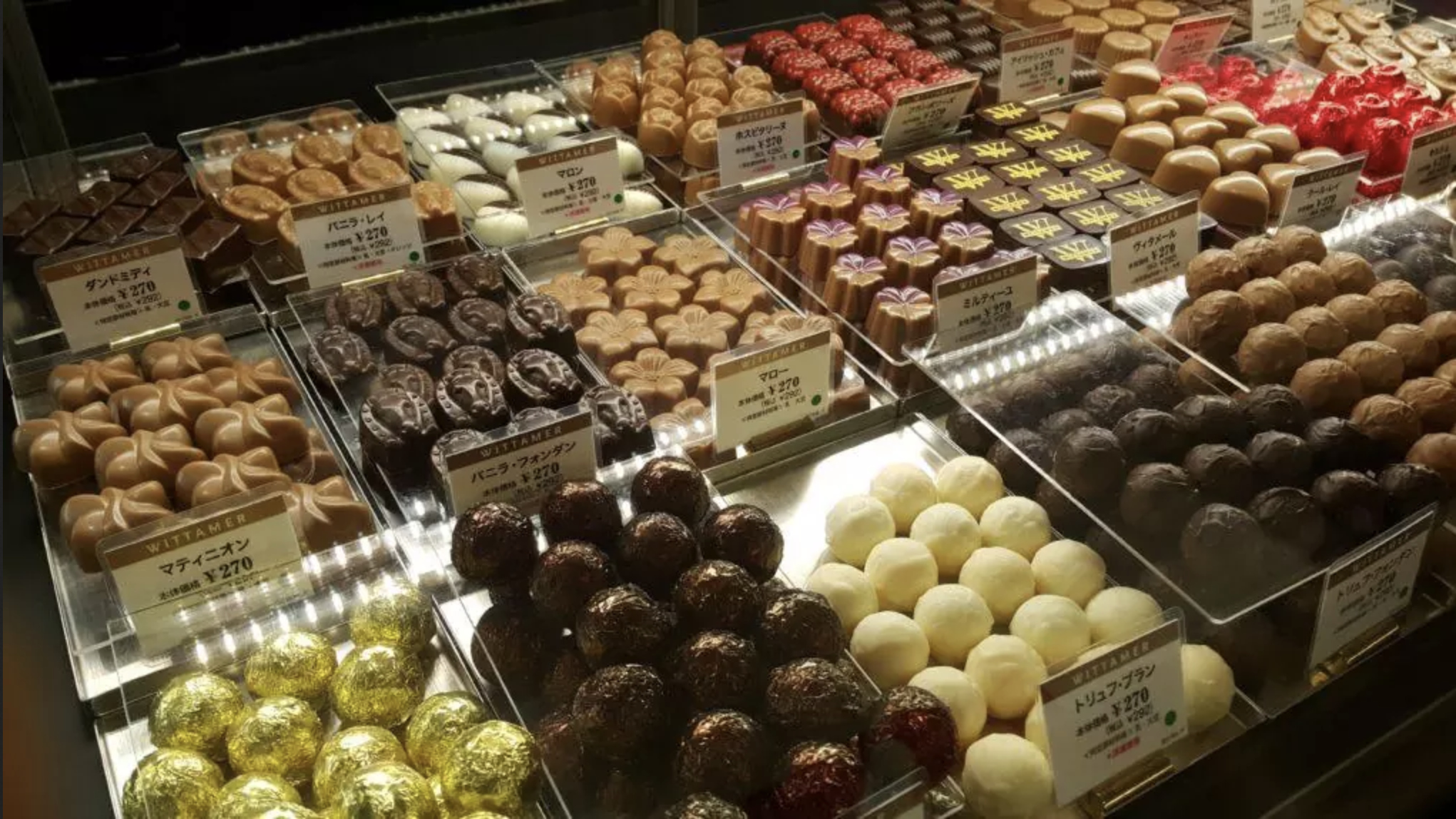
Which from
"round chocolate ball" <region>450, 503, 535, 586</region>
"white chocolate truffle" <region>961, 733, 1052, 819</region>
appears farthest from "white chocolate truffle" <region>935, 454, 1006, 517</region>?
"round chocolate ball" <region>450, 503, 535, 586</region>

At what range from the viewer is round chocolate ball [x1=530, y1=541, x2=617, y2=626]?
168 centimetres

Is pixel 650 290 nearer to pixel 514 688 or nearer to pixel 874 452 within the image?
pixel 874 452

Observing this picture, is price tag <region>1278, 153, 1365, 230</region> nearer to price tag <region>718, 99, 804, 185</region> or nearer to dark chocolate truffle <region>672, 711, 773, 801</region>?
price tag <region>718, 99, 804, 185</region>

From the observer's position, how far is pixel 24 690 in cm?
169

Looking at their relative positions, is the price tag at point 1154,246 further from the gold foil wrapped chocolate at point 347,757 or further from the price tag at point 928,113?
the gold foil wrapped chocolate at point 347,757

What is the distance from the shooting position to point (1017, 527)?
1.97 meters

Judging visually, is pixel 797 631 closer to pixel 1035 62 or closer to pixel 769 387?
pixel 769 387

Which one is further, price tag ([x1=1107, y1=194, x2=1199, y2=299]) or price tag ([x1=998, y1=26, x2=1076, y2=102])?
price tag ([x1=998, y1=26, x2=1076, y2=102])

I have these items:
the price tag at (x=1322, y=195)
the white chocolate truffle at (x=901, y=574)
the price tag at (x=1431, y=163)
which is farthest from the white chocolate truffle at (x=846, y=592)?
the price tag at (x=1431, y=163)

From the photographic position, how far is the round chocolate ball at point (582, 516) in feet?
5.85

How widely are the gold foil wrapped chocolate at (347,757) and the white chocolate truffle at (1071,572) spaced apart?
3.24 feet

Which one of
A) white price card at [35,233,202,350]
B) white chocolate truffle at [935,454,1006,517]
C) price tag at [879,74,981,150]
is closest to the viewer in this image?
white chocolate truffle at [935,454,1006,517]

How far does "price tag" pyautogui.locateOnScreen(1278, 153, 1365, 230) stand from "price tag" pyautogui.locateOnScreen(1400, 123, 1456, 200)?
0.42ft

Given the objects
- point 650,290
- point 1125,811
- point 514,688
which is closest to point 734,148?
point 650,290
